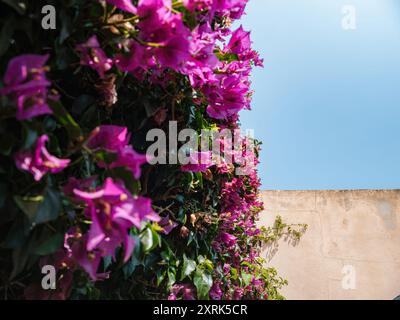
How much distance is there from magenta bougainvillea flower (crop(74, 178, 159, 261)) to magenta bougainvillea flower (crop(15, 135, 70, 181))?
5cm

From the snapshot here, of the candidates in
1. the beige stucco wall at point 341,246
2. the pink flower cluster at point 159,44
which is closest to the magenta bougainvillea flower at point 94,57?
the pink flower cluster at point 159,44

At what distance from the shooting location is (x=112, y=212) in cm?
52

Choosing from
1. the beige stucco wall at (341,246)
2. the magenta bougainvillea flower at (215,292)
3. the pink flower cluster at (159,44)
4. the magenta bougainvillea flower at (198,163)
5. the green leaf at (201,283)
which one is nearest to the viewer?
the pink flower cluster at (159,44)

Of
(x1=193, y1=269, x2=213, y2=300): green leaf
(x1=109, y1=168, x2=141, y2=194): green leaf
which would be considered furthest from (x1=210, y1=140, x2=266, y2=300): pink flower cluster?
(x1=109, y1=168, x2=141, y2=194): green leaf

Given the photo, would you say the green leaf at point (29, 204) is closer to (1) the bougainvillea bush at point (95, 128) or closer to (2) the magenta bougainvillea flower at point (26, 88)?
(1) the bougainvillea bush at point (95, 128)

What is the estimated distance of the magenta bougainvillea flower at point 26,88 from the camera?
20.1 inches

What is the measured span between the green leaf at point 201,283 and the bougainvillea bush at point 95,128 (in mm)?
77

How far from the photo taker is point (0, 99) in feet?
1.70

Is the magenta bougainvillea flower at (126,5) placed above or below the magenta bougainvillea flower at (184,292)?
above

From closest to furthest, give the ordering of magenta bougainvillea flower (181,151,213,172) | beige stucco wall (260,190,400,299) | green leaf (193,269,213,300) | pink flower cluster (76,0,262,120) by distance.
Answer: pink flower cluster (76,0,262,120), magenta bougainvillea flower (181,151,213,172), green leaf (193,269,213,300), beige stucco wall (260,190,400,299)

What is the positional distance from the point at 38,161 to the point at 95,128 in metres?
0.12

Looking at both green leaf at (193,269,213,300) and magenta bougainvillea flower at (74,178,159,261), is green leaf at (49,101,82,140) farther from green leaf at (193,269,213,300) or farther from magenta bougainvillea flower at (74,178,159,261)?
green leaf at (193,269,213,300)

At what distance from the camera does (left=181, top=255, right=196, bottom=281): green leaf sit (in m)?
1.17

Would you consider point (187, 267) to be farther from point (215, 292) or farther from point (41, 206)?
point (41, 206)
